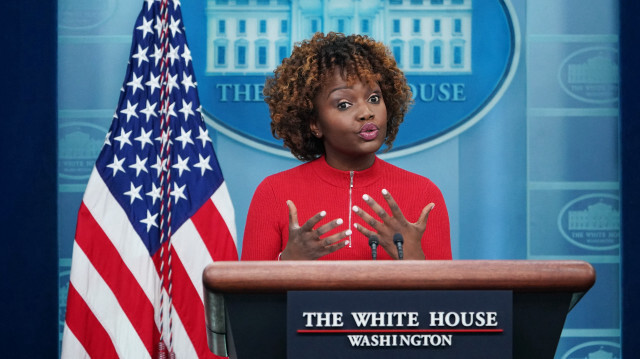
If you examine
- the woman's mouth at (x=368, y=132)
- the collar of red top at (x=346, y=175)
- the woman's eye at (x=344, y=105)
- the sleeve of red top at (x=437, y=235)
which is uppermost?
the woman's eye at (x=344, y=105)

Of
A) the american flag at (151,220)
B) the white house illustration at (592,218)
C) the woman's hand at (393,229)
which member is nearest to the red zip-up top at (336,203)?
the woman's hand at (393,229)

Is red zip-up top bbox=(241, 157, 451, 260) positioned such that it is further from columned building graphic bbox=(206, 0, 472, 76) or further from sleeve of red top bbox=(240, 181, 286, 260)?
columned building graphic bbox=(206, 0, 472, 76)

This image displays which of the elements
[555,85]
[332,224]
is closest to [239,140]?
[555,85]

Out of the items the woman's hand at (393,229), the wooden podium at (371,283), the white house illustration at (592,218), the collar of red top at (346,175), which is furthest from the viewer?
the white house illustration at (592,218)

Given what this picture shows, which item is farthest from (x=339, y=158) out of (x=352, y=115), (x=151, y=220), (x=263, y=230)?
(x=151, y=220)

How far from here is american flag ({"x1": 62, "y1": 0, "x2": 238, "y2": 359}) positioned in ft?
8.48

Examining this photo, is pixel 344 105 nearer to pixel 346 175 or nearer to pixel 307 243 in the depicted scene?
pixel 346 175

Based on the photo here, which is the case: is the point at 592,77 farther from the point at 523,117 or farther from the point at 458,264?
the point at 458,264

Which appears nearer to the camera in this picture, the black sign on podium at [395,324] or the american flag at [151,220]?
the black sign on podium at [395,324]

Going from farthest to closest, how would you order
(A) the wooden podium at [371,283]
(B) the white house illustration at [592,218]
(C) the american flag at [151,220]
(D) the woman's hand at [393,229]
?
(B) the white house illustration at [592,218]
(C) the american flag at [151,220]
(D) the woman's hand at [393,229]
(A) the wooden podium at [371,283]

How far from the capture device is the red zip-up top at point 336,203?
5.31 feet

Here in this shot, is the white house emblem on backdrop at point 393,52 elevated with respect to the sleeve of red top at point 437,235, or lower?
elevated

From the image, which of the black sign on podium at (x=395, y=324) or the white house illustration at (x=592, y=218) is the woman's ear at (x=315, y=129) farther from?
the white house illustration at (x=592, y=218)

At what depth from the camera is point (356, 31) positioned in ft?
9.86
